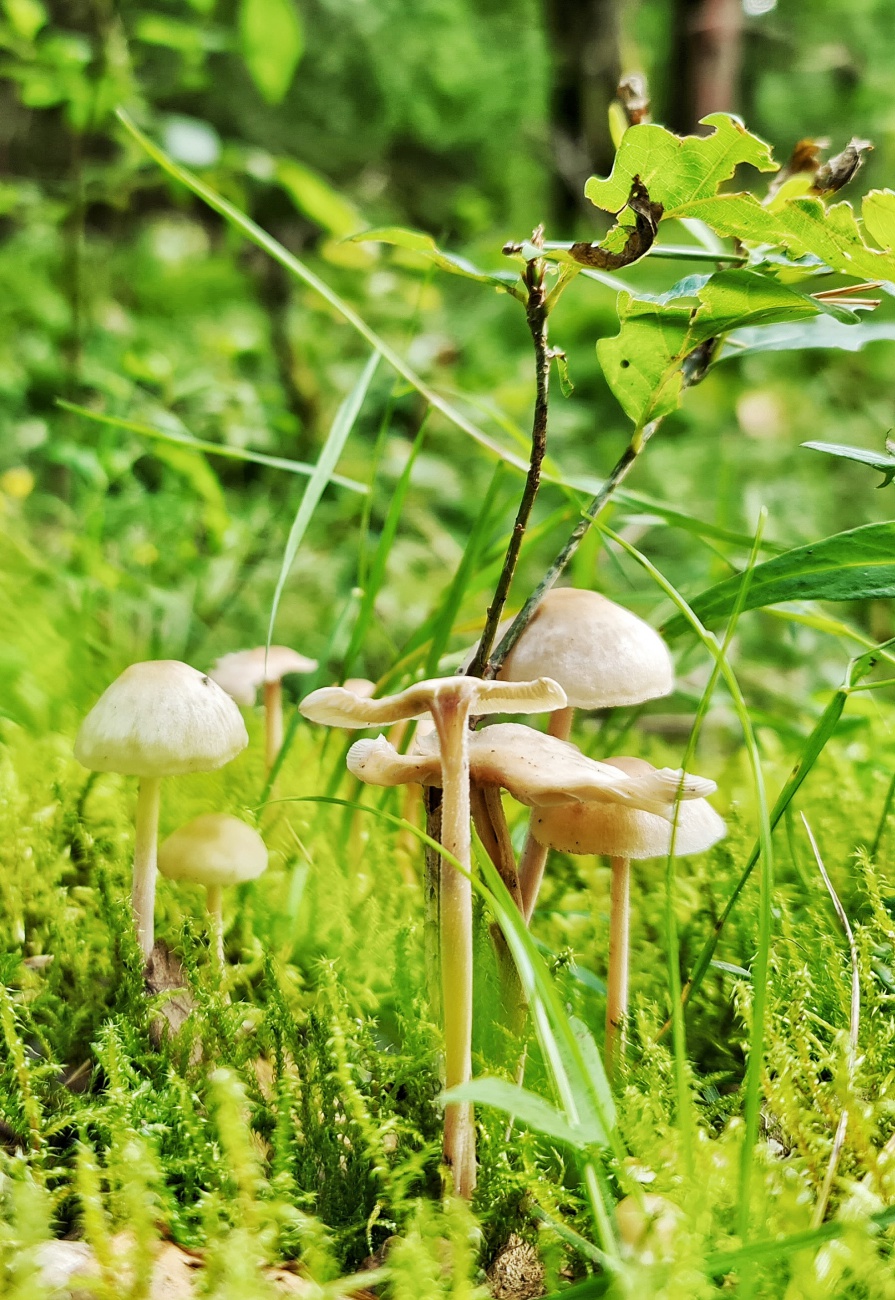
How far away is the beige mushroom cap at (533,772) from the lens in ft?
1.82

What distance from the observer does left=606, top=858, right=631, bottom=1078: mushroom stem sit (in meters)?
0.71

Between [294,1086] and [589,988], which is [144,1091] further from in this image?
[589,988]

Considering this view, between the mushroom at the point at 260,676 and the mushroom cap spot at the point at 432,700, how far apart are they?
0.47 meters

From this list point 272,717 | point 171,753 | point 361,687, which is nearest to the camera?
point 171,753

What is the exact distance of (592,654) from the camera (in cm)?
71

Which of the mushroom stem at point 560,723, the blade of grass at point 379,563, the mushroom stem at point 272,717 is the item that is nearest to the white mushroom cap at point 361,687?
the blade of grass at point 379,563

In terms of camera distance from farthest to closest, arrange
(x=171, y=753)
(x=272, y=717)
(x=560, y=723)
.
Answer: (x=272, y=717) → (x=560, y=723) → (x=171, y=753)

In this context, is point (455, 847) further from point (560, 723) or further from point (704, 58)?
point (704, 58)

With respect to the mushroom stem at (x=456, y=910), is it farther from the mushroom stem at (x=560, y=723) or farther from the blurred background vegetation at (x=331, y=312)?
the blurred background vegetation at (x=331, y=312)

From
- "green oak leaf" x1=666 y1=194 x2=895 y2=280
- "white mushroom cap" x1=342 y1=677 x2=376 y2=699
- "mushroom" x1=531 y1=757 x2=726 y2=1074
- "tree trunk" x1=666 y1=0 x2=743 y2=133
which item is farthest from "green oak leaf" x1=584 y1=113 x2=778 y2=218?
"tree trunk" x1=666 y1=0 x2=743 y2=133

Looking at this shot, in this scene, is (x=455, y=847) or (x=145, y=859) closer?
(x=455, y=847)

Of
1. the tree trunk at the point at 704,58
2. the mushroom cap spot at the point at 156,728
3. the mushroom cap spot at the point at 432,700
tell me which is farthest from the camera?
the tree trunk at the point at 704,58

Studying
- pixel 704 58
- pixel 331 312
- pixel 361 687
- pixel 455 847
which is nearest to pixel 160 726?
pixel 455 847

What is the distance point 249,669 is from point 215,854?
1.22 feet
